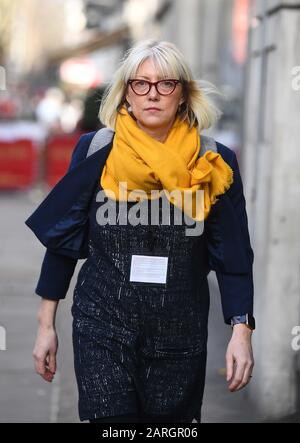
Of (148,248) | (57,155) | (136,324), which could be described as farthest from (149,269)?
(57,155)

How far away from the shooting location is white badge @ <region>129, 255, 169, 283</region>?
3908 mm

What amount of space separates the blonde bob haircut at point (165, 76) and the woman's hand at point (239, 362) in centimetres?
75

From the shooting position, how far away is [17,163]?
63.6 feet

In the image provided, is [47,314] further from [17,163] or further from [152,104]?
[17,163]

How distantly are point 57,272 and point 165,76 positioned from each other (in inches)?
32.0

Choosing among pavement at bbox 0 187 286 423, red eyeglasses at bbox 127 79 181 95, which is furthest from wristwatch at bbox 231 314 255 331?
pavement at bbox 0 187 286 423

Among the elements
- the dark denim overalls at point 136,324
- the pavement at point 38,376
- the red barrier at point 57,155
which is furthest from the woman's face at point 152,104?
the red barrier at point 57,155

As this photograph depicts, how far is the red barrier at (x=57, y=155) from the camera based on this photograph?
1956 centimetres

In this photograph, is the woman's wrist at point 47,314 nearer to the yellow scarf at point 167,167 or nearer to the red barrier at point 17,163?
the yellow scarf at point 167,167

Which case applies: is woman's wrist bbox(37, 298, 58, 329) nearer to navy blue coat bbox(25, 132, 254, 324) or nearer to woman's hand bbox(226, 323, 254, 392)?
navy blue coat bbox(25, 132, 254, 324)

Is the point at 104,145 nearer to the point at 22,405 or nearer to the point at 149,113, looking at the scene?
the point at 149,113

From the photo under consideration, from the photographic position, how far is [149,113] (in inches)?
156

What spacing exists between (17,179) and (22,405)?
43.7 ft

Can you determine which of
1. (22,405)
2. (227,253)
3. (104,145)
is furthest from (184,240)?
(22,405)
